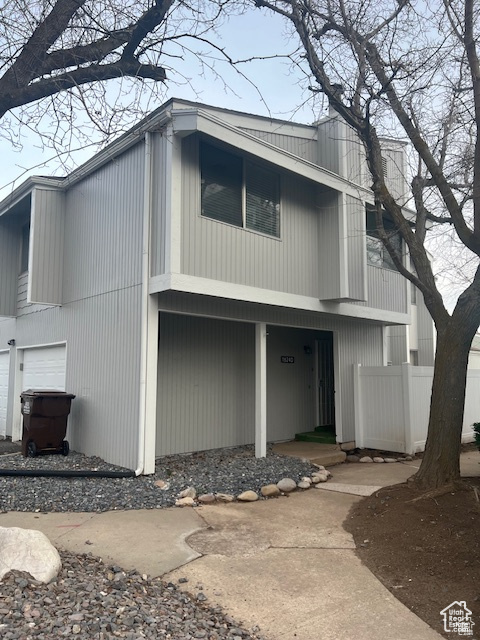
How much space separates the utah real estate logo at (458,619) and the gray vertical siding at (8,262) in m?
10.6

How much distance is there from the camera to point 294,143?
32.2 ft

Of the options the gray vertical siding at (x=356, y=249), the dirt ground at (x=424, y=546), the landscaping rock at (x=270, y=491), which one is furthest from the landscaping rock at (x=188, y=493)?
the gray vertical siding at (x=356, y=249)

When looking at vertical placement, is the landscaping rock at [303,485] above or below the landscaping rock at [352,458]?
above

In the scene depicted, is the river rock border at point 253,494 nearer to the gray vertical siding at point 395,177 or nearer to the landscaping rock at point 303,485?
the landscaping rock at point 303,485

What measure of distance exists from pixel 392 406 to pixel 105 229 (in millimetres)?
6372

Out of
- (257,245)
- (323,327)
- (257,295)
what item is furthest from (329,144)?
(257,295)

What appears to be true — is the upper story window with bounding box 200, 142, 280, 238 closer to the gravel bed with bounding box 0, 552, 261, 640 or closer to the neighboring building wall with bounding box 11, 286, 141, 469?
the neighboring building wall with bounding box 11, 286, 141, 469

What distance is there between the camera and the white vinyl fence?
9.64m

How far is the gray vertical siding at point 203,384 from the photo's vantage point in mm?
8820

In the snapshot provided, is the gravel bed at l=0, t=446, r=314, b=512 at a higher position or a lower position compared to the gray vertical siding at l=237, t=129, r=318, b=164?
lower

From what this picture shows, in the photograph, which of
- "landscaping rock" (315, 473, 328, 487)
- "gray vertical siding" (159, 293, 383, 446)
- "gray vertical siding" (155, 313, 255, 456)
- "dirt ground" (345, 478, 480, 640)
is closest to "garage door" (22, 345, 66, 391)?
"gray vertical siding" (155, 313, 255, 456)

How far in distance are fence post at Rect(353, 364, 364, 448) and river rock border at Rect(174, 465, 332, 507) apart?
3145mm

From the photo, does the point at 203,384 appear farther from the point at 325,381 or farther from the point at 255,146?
the point at 255,146

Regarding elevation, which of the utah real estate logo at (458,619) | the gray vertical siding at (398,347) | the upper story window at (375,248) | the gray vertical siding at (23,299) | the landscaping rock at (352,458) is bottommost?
the landscaping rock at (352,458)
